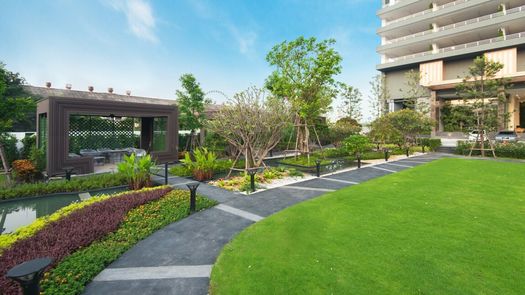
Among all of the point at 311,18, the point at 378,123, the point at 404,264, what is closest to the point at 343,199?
the point at 404,264

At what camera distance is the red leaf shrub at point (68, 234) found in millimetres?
4044

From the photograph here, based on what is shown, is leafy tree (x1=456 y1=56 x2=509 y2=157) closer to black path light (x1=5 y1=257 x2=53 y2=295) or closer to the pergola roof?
black path light (x1=5 y1=257 x2=53 y2=295)

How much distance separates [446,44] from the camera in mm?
35688

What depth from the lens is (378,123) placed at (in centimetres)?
2417

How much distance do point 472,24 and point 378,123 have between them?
21941 millimetres

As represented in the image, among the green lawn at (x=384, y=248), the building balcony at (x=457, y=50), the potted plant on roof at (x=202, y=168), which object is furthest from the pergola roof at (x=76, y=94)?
the building balcony at (x=457, y=50)

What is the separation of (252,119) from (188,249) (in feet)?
24.4

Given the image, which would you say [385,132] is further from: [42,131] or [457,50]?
[42,131]

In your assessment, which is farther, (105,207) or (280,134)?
(280,134)

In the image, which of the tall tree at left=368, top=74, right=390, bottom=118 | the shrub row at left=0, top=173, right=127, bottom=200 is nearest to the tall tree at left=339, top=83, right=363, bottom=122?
the tall tree at left=368, top=74, right=390, bottom=118

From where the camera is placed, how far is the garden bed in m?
3.80

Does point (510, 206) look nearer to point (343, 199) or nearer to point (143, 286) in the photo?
point (343, 199)

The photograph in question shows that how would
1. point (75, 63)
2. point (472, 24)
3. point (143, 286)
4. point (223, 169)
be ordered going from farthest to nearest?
1. point (472, 24)
2. point (75, 63)
3. point (223, 169)
4. point (143, 286)

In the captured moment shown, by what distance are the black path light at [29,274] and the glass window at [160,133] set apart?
1405cm
